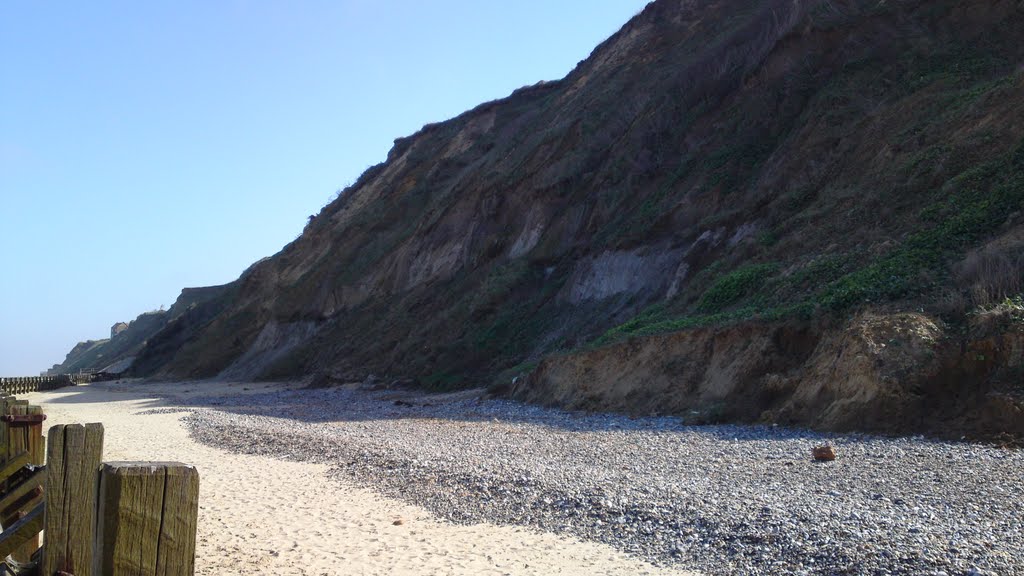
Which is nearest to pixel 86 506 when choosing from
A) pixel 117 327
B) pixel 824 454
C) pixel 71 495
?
pixel 71 495

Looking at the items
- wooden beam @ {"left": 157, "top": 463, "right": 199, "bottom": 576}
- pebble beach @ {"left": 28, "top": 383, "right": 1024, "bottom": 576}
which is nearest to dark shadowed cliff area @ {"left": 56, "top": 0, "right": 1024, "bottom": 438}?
pebble beach @ {"left": 28, "top": 383, "right": 1024, "bottom": 576}

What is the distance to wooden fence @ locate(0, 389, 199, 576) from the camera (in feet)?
8.05

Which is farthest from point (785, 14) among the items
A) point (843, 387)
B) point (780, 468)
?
point (780, 468)

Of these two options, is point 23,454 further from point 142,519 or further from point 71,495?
point 142,519

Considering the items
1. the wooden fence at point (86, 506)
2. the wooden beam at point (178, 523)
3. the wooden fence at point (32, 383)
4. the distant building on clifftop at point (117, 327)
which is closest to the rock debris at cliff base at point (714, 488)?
the wooden fence at point (86, 506)

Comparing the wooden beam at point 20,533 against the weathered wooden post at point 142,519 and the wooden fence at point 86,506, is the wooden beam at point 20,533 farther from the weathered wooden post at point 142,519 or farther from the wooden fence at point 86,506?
the weathered wooden post at point 142,519

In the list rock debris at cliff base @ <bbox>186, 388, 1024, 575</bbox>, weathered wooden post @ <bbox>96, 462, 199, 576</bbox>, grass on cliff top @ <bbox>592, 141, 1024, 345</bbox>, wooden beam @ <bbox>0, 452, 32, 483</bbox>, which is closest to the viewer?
weathered wooden post @ <bbox>96, 462, 199, 576</bbox>

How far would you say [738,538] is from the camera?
673 centimetres

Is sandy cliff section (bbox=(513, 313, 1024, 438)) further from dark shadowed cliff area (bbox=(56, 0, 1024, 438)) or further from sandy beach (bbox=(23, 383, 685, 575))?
sandy beach (bbox=(23, 383, 685, 575))

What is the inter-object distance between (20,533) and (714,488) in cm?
641

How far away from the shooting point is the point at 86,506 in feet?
12.3

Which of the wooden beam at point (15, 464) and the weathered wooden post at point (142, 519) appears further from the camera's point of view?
the wooden beam at point (15, 464)

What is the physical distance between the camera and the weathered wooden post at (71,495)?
357 centimetres

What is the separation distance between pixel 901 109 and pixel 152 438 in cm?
1833
